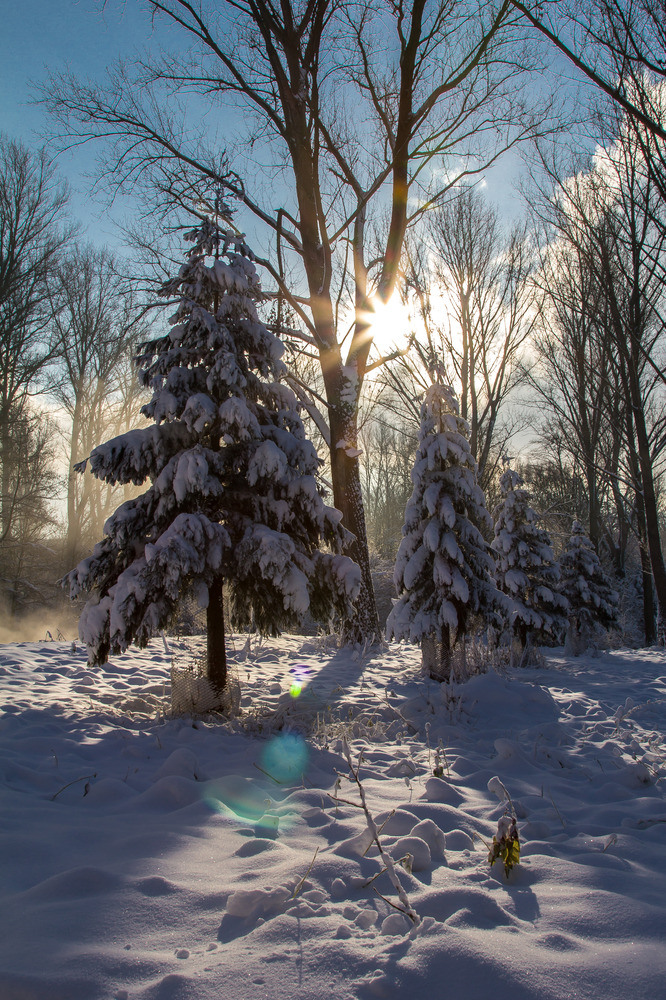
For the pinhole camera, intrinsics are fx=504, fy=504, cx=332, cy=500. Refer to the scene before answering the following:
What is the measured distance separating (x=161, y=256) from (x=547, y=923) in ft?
37.9

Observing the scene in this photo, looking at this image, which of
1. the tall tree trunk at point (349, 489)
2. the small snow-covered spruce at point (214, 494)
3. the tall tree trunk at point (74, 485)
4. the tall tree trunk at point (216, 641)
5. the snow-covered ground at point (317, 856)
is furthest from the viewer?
the tall tree trunk at point (74, 485)

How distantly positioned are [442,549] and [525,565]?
17.8 ft

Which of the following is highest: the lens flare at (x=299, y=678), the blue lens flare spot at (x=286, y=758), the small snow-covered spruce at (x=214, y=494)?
the small snow-covered spruce at (x=214, y=494)

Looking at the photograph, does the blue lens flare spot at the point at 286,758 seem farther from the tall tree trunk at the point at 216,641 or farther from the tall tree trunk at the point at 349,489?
the tall tree trunk at the point at 349,489

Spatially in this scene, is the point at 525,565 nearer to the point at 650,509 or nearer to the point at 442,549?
the point at 650,509

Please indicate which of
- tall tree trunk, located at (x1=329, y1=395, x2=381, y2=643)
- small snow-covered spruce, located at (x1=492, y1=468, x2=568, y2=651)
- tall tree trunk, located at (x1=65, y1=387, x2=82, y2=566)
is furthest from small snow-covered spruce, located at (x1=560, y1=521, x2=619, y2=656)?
tall tree trunk, located at (x1=65, y1=387, x2=82, y2=566)

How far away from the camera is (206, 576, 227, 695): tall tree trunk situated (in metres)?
5.29

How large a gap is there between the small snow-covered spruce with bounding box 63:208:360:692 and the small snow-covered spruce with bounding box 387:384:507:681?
267 cm

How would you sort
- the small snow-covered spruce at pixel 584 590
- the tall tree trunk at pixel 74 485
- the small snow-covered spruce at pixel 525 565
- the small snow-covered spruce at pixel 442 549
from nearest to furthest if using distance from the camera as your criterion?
the small snow-covered spruce at pixel 442 549, the small snow-covered spruce at pixel 525 565, the small snow-covered spruce at pixel 584 590, the tall tree trunk at pixel 74 485

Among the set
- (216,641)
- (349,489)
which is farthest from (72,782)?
(349,489)

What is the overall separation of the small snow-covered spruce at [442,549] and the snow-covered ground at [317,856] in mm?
2567

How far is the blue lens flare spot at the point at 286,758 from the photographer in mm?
3391

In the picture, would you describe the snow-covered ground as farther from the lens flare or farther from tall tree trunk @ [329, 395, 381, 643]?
tall tree trunk @ [329, 395, 381, 643]

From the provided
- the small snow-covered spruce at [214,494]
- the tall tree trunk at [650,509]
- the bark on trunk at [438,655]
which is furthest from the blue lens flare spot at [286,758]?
the tall tree trunk at [650,509]
